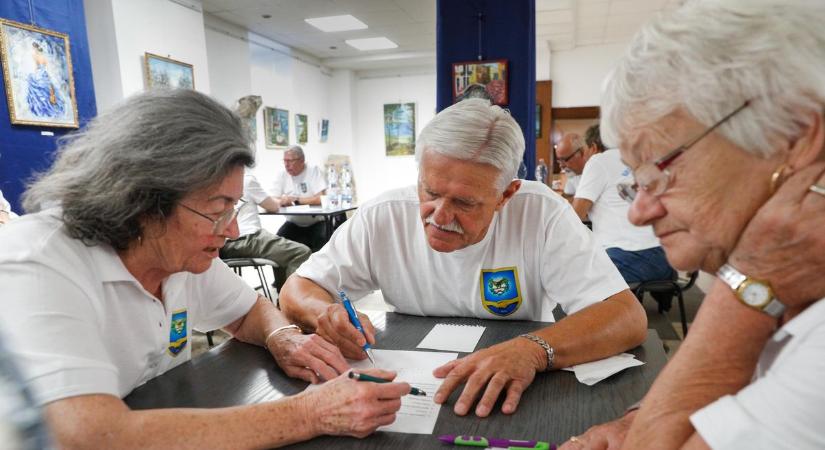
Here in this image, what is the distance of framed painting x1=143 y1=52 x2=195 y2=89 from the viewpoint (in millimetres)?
5977

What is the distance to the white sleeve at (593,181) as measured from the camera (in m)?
3.53

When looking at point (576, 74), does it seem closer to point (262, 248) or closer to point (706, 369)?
point (262, 248)

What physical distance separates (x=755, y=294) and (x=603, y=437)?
1.15ft

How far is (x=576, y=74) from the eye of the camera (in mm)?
10266

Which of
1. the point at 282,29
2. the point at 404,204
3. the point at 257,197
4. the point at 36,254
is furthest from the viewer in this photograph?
the point at 282,29

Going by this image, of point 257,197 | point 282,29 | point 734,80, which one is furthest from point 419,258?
point 282,29

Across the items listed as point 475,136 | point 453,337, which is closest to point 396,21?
point 475,136

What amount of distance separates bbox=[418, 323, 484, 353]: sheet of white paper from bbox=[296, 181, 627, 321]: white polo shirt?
0.17 meters

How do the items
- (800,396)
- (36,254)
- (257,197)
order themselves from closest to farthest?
(800,396), (36,254), (257,197)

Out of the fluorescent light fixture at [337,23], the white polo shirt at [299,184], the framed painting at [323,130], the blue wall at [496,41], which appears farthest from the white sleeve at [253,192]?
the framed painting at [323,130]

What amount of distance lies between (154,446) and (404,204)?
1.11 m

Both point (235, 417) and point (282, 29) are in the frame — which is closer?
point (235, 417)

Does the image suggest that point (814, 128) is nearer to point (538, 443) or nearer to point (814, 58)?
point (814, 58)

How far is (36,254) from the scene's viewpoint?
96 centimetres
